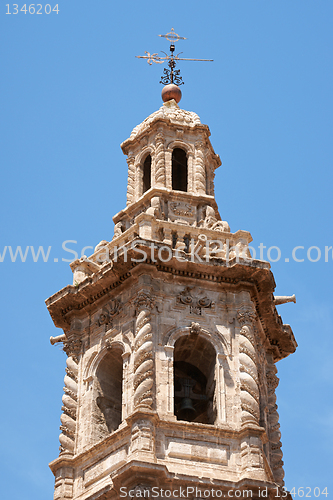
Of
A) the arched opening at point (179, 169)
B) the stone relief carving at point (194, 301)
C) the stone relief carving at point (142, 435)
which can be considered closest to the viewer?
the stone relief carving at point (142, 435)

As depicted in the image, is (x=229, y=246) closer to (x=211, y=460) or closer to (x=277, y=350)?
(x=277, y=350)

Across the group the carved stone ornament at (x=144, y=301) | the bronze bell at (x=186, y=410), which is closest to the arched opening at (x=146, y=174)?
the carved stone ornament at (x=144, y=301)

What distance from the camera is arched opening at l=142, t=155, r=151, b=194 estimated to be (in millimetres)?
40344

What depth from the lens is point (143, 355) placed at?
1289 inches

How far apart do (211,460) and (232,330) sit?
4.14 metres

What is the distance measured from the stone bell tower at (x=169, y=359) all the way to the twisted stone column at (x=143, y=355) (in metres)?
0.04

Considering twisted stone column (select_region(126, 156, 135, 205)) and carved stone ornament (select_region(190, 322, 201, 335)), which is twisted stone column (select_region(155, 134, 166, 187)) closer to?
twisted stone column (select_region(126, 156, 135, 205))

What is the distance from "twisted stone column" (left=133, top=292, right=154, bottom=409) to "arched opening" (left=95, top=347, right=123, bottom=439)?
1230 millimetres

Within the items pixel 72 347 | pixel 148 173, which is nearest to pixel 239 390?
pixel 72 347

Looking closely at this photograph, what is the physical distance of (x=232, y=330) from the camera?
3428cm

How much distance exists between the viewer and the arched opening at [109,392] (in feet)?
110

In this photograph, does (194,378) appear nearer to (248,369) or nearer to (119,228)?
(248,369)

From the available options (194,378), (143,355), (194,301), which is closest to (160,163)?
(194,301)

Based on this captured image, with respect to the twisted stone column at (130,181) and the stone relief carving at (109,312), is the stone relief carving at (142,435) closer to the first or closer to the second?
the stone relief carving at (109,312)
